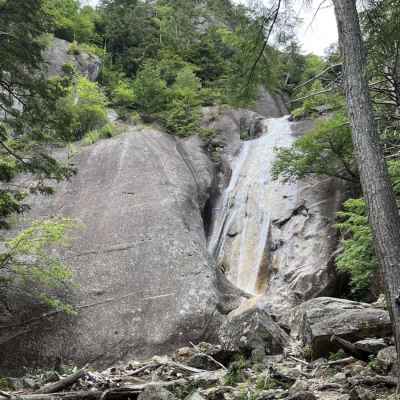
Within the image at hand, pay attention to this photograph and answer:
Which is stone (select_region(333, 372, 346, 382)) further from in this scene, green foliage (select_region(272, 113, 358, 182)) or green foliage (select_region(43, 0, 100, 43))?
green foliage (select_region(43, 0, 100, 43))

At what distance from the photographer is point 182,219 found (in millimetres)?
13320

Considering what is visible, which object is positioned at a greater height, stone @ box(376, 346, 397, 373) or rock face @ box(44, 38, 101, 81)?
rock face @ box(44, 38, 101, 81)

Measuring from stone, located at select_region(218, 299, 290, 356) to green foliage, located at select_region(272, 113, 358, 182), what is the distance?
7524mm

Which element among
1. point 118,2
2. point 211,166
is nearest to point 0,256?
point 211,166

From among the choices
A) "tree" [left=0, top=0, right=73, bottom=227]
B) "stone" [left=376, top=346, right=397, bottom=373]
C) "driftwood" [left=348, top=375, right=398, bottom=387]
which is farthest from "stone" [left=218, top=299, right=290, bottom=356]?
"tree" [left=0, top=0, right=73, bottom=227]

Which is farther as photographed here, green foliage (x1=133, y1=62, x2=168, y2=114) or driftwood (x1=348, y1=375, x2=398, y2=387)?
green foliage (x1=133, y1=62, x2=168, y2=114)

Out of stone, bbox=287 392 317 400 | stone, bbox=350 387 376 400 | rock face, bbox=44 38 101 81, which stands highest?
rock face, bbox=44 38 101 81

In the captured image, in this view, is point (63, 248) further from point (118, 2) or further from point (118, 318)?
point (118, 2)

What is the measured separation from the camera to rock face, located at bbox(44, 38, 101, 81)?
21906 mm

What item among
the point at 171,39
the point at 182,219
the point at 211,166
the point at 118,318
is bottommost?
the point at 118,318

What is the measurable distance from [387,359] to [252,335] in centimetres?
286

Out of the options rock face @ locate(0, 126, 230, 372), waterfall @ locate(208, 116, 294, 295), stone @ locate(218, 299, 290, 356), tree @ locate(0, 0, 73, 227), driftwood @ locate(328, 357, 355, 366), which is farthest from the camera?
waterfall @ locate(208, 116, 294, 295)

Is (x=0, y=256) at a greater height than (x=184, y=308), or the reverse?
(x=0, y=256)

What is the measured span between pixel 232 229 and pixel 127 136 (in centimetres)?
541
